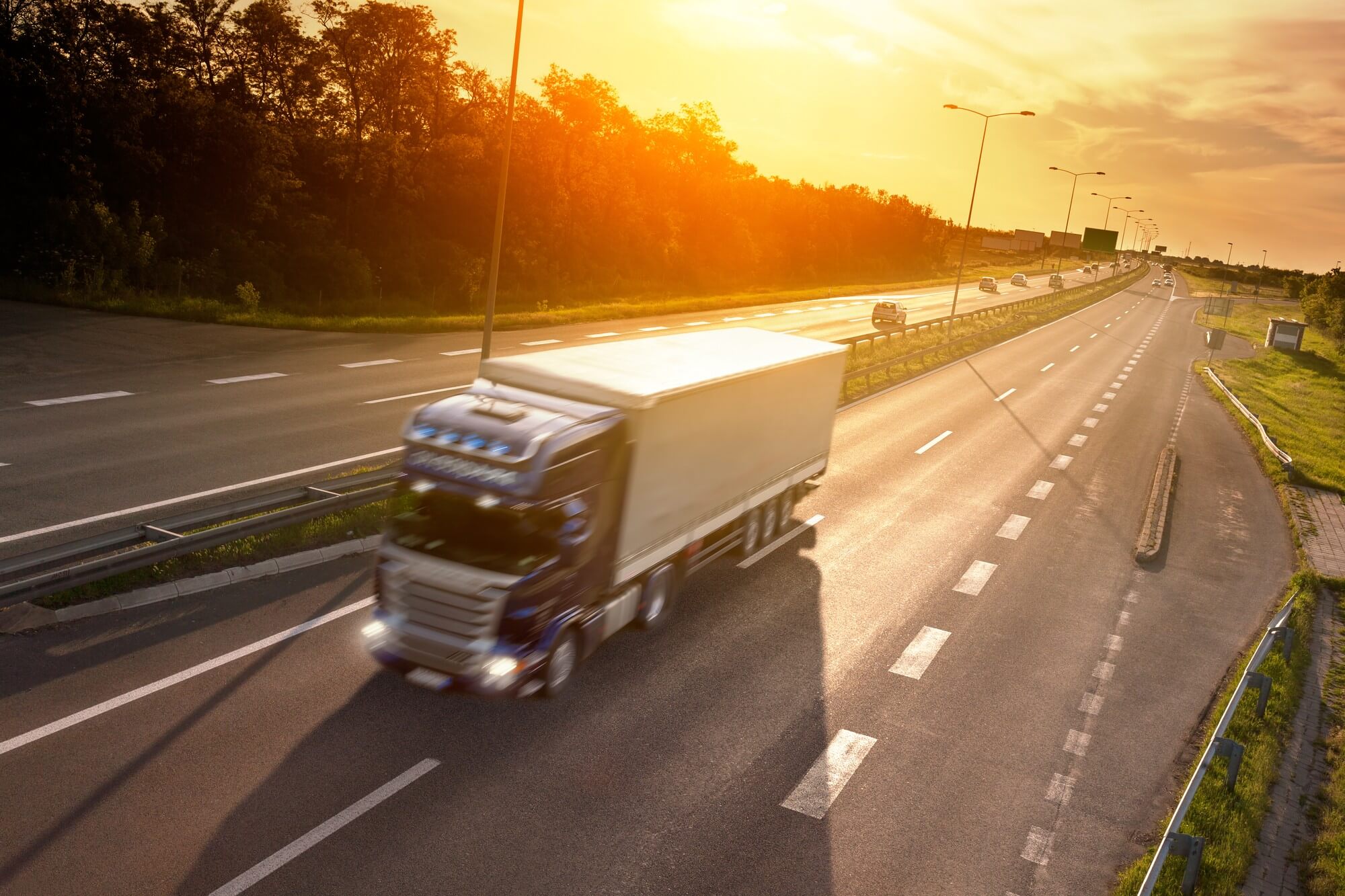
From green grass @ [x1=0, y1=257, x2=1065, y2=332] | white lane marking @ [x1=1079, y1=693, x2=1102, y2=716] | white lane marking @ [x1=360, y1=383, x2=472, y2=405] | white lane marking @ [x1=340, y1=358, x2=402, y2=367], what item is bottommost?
white lane marking @ [x1=1079, y1=693, x2=1102, y2=716]

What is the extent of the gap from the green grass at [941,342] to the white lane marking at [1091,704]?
16713 millimetres

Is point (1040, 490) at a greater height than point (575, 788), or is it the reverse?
point (1040, 490)

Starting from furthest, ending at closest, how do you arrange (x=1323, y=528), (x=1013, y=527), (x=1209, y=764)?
(x=1323, y=528) → (x=1013, y=527) → (x=1209, y=764)

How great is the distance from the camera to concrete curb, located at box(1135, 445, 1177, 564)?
15.7m

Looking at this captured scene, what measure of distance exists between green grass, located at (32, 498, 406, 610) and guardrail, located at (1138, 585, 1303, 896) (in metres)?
6.69

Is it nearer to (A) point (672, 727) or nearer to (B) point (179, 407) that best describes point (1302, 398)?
(A) point (672, 727)

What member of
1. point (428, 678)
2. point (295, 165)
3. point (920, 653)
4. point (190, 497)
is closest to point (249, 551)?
point (190, 497)

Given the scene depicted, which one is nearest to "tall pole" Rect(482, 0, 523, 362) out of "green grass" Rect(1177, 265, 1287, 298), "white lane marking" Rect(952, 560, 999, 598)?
"white lane marking" Rect(952, 560, 999, 598)

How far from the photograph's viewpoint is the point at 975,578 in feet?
45.4

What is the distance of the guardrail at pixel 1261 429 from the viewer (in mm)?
23223

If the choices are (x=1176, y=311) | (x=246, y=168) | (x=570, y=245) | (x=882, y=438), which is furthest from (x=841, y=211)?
(x=882, y=438)

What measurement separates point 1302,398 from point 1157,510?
30.0 m

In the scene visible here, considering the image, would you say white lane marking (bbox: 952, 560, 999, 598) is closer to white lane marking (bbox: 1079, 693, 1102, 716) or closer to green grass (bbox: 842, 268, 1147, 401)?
white lane marking (bbox: 1079, 693, 1102, 716)

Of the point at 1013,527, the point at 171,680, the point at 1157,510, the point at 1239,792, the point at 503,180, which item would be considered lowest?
the point at 171,680
